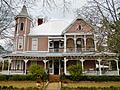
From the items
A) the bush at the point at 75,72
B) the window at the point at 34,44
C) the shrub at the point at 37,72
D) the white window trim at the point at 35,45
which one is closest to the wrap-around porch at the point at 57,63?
the white window trim at the point at 35,45

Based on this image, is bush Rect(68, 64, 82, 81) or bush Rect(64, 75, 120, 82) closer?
bush Rect(64, 75, 120, 82)

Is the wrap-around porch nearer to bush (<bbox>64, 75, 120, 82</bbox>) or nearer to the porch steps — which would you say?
the porch steps

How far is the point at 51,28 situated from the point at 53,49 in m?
4.75

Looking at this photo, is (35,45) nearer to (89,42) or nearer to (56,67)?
(56,67)

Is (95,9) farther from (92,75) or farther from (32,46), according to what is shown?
(32,46)

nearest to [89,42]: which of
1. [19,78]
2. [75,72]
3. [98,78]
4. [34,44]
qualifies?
[75,72]

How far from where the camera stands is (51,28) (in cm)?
3944

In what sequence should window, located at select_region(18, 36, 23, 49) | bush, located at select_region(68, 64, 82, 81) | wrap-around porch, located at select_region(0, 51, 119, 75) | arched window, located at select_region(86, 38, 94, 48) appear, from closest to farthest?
1. bush, located at select_region(68, 64, 82, 81)
2. wrap-around porch, located at select_region(0, 51, 119, 75)
3. arched window, located at select_region(86, 38, 94, 48)
4. window, located at select_region(18, 36, 23, 49)

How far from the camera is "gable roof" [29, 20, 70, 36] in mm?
37844

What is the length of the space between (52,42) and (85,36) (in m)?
6.13

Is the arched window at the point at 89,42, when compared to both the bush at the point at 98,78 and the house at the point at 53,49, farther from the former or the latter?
the bush at the point at 98,78

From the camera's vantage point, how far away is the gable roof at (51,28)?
124 feet

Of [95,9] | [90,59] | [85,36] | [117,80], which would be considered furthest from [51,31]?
[95,9]

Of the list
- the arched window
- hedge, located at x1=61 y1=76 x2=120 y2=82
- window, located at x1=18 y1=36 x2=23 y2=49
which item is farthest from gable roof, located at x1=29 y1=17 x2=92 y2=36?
hedge, located at x1=61 y1=76 x2=120 y2=82
